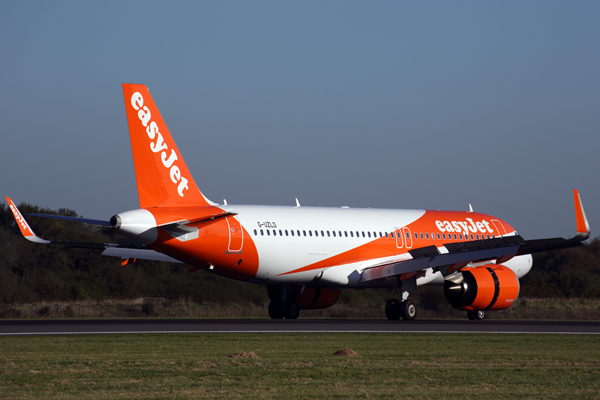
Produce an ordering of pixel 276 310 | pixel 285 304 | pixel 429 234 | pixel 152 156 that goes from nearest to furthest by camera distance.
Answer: pixel 152 156 < pixel 285 304 < pixel 276 310 < pixel 429 234

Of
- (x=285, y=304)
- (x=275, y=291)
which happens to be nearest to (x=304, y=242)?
(x=285, y=304)

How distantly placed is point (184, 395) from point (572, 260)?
57970 mm

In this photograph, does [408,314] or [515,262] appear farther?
[515,262]

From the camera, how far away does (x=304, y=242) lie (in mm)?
31141

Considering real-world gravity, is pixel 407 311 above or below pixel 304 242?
below

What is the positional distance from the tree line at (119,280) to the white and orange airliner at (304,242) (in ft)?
20.0

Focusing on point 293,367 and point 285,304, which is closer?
point 293,367

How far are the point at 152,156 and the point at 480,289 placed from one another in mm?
13094

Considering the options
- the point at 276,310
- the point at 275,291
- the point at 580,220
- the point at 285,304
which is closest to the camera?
the point at 580,220

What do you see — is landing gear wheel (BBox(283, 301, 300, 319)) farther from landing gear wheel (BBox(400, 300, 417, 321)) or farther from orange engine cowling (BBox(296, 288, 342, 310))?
landing gear wheel (BBox(400, 300, 417, 321))

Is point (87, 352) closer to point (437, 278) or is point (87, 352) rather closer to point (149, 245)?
point (149, 245)

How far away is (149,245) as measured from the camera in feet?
89.4

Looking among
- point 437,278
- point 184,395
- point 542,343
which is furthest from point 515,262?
point 184,395

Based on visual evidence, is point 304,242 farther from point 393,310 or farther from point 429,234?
point 429,234
